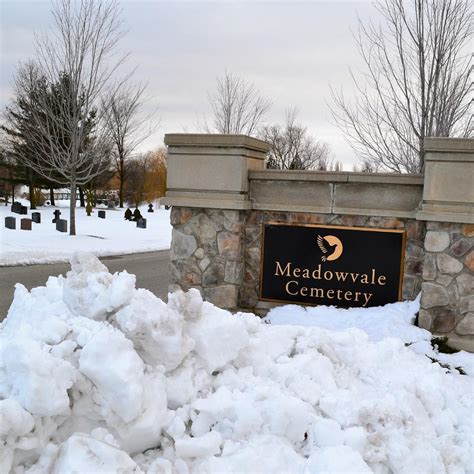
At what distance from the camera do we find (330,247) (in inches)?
232

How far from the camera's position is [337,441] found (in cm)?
307

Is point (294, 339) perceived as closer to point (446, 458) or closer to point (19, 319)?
point (446, 458)

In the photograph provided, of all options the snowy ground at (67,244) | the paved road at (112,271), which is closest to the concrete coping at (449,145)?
the paved road at (112,271)

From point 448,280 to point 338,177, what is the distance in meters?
1.53

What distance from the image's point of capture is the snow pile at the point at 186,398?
277 cm

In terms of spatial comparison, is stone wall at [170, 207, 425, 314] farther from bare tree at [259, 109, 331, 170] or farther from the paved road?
bare tree at [259, 109, 331, 170]

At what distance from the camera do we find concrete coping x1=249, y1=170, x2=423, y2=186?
5613 mm

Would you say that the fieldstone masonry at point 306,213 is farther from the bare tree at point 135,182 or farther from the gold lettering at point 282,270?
the bare tree at point 135,182

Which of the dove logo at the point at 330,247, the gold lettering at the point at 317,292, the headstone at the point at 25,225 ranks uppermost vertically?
the dove logo at the point at 330,247

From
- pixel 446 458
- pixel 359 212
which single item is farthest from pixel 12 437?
pixel 359 212

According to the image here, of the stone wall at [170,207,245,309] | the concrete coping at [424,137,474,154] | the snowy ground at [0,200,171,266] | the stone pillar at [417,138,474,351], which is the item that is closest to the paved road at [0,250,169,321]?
the snowy ground at [0,200,171,266]

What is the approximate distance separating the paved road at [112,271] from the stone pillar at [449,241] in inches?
170

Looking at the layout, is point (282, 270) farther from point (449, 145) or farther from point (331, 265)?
point (449, 145)

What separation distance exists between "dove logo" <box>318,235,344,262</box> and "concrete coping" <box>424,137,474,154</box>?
133cm
